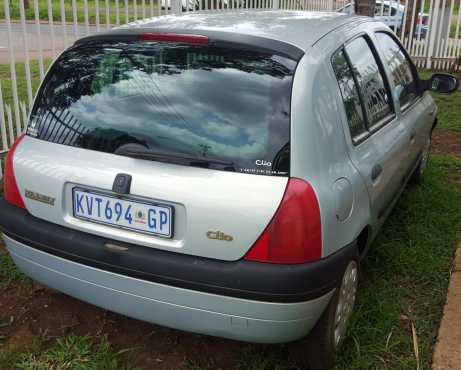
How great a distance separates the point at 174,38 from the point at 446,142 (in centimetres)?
530

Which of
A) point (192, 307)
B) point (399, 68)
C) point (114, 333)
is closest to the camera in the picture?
point (192, 307)

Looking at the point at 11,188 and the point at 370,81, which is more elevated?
the point at 370,81

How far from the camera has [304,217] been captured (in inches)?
80.1

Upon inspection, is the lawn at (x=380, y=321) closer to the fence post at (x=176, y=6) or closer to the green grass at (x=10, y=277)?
the green grass at (x=10, y=277)

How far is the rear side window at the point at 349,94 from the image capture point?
2.57 m

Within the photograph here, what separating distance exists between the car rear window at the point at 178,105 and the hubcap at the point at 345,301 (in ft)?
2.37

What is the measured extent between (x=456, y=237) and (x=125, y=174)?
288 cm

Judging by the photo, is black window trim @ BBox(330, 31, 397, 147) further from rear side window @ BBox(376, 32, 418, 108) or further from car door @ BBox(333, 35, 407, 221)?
rear side window @ BBox(376, 32, 418, 108)

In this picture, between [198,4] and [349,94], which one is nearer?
[349,94]

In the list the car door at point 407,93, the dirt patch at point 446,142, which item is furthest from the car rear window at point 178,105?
the dirt patch at point 446,142

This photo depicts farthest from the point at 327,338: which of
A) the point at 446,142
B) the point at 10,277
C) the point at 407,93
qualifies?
the point at 446,142

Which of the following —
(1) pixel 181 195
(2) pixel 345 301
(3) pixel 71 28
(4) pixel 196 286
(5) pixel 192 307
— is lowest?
(2) pixel 345 301

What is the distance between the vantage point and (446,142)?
22.2ft

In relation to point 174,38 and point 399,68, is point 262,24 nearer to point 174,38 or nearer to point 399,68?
point 174,38
